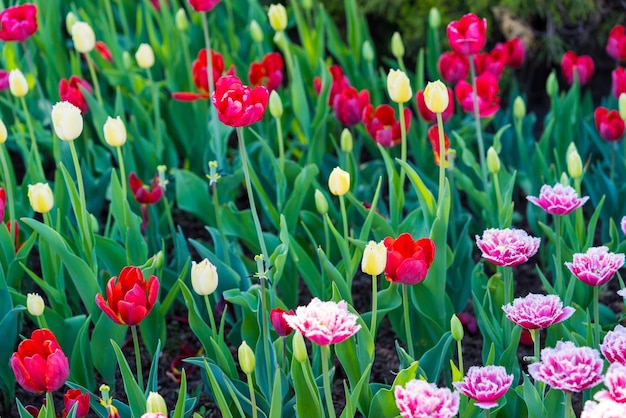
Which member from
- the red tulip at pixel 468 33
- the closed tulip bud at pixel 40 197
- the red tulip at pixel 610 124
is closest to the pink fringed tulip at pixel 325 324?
the closed tulip bud at pixel 40 197

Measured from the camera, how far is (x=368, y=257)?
1450 mm

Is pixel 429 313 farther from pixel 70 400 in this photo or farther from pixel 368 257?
pixel 70 400

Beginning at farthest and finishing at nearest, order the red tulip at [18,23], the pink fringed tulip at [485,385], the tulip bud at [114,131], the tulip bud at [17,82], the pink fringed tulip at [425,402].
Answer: the red tulip at [18,23]
the tulip bud at [17,82]
the tulip bud at [114,131]
the pink fringed tulip at [485,385]
the pink fringed tulip at [425,402]

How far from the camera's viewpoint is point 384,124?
2391 mm

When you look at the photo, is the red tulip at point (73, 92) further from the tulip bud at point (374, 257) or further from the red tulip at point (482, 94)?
the tulip bud at point (374, 257)

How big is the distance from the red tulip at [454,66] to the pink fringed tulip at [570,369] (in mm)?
1429

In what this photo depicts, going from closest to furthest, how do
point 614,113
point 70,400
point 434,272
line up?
point 70,400
point 434,272
point 614,113

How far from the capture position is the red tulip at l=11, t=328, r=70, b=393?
1535mm

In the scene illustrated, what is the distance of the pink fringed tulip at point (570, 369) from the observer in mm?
1289

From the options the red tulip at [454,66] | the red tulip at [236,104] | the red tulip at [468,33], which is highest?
the red tulip at [236,104]

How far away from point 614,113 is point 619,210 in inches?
9.5

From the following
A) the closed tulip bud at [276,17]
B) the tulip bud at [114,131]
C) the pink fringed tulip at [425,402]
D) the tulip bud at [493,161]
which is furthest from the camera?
the closed tulip bud at [276,17]

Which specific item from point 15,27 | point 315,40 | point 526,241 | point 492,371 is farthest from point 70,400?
point 315,40

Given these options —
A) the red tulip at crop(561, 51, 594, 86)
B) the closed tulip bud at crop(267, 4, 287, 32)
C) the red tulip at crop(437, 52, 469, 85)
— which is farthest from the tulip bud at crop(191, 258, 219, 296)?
the red tulip at crop(561, 51, 594, 86)
